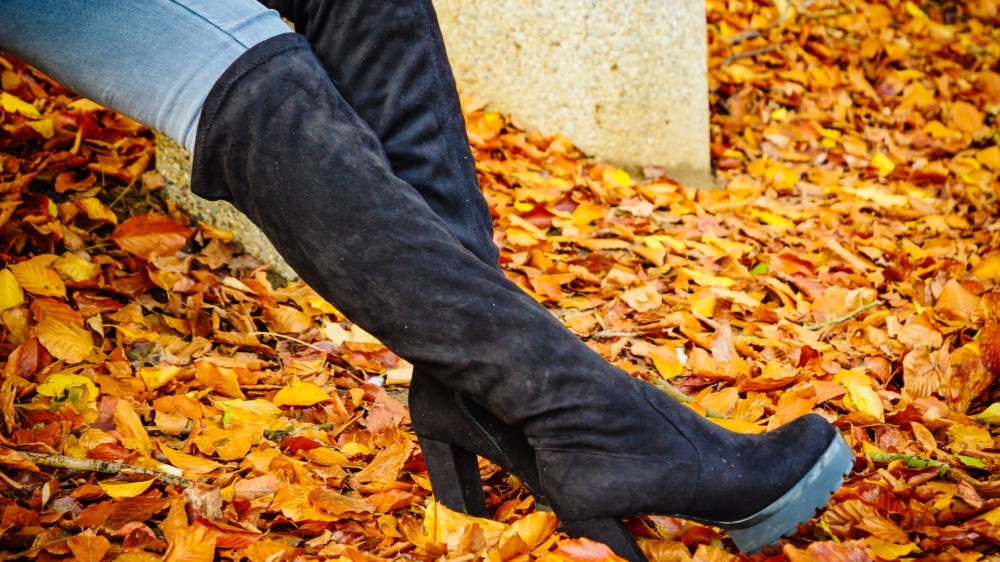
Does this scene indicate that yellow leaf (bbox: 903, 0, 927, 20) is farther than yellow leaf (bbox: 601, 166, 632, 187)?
Yes

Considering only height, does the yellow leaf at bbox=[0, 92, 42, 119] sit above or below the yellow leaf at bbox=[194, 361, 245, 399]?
above

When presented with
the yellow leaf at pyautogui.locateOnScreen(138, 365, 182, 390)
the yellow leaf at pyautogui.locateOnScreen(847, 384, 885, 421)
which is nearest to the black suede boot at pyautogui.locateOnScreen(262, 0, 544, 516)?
the yellow leaf at pyautogui.locateOnScreen(138, 365, 182, 390)

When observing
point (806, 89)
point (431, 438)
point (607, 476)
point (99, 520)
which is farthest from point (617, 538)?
point (806, 89)

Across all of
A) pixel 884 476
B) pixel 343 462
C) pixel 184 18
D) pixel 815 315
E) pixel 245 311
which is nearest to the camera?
pixel 184 18

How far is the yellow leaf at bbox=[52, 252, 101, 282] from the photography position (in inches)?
65.2

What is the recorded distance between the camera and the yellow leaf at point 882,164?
300 cm

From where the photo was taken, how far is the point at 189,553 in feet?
3.51

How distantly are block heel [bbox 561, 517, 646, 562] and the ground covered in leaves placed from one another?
2cm

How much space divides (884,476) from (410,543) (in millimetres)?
701

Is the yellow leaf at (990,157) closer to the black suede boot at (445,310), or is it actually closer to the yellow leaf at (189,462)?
the black suede boot at (445,310)

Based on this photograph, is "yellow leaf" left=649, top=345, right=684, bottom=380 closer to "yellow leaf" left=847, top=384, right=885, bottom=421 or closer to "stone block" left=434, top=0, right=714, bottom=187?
"yellow leaf" left=847, top=384, right=885, bottom=421

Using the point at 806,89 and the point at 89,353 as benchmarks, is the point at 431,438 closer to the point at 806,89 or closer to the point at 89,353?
the point at 89,353

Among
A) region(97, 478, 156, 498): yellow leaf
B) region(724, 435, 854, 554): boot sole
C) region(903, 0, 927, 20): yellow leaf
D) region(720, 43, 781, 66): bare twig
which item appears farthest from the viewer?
region(903, 0, 927, 20): yellow leaf

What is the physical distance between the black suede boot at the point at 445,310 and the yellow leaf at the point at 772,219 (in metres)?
1.58
